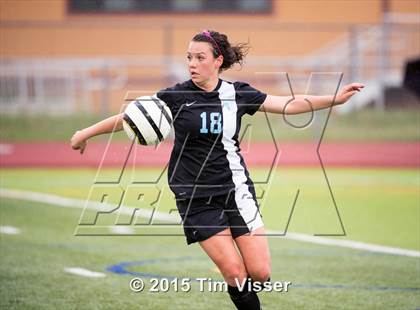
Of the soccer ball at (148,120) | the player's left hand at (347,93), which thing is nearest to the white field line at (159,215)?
the player's left hand at (347,93)

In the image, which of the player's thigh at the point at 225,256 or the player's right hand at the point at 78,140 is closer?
the player's thigh at the point at 225,256

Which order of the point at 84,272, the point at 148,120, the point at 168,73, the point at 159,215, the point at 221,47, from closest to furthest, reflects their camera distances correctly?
1. the point at 148,120
2. the point at 221,47
3. the point at 84,272
4. the point at 159,215
5. the point at 168,73

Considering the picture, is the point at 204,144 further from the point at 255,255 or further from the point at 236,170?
the point at 255,255

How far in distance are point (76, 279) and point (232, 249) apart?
238 cm

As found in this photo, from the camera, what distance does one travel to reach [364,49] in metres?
24.2

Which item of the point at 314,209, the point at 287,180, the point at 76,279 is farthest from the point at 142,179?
the point at 76,279

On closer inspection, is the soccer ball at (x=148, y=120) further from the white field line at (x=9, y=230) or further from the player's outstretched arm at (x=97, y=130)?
the white field line at (x=9, y=230)

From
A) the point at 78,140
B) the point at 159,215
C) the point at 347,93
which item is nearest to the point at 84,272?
the point at 78,140

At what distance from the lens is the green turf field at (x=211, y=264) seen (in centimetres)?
702

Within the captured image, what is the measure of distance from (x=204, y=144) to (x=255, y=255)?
75 cm

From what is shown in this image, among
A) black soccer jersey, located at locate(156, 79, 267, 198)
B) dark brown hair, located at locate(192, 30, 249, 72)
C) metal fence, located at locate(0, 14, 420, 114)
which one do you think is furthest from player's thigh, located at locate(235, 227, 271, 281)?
metal fence, located at locate(0, 14, 420, 114)

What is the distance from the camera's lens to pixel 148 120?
19.4 ft

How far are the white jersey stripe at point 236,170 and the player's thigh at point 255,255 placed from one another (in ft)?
0.23

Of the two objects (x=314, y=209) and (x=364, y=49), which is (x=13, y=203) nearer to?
(x=314, y=209)
